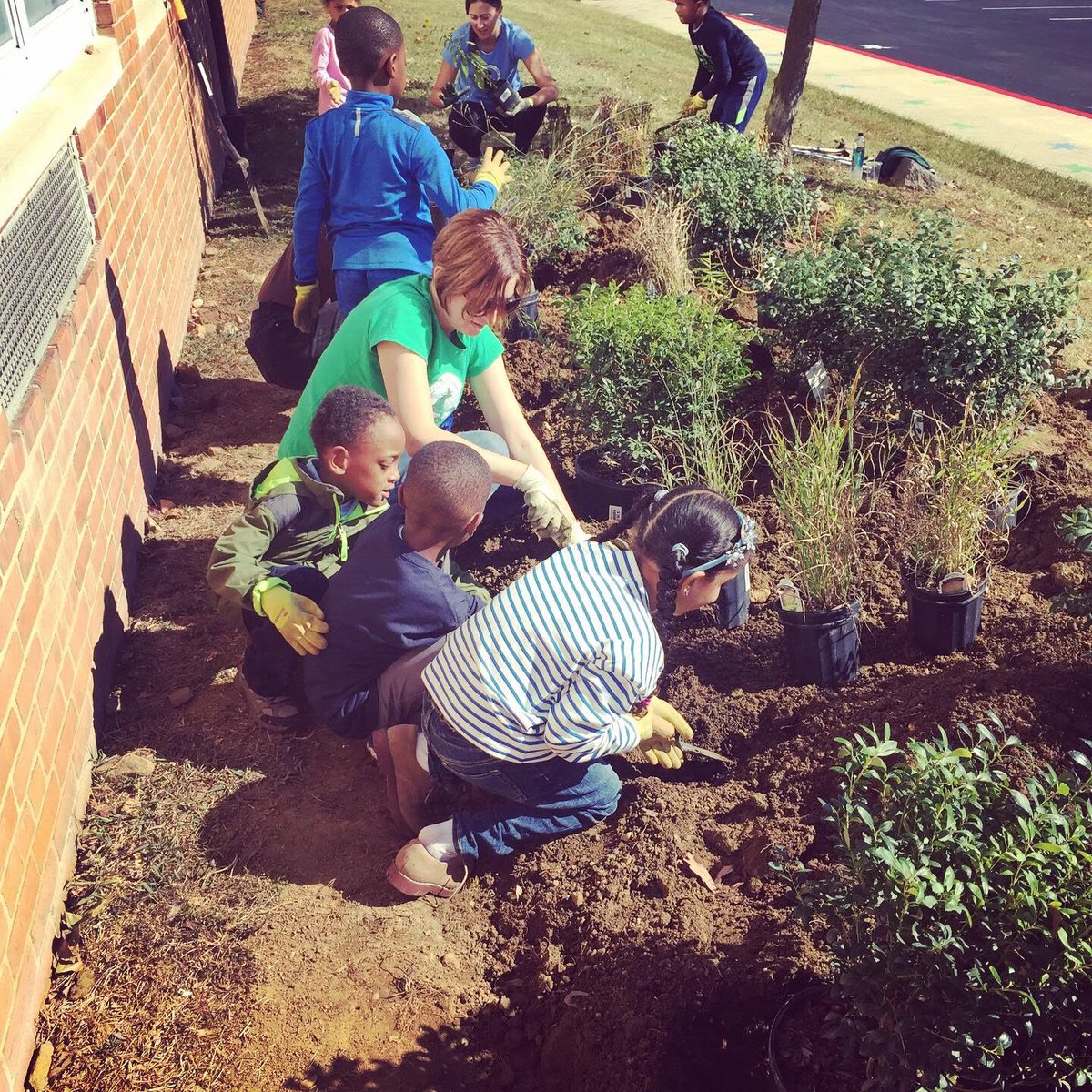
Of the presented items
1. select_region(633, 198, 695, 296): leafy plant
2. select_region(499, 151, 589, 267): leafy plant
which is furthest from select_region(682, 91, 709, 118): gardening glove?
select_region(633, 198, 695, 296): leafy plant

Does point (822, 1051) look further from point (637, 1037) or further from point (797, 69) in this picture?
point (797, 69)

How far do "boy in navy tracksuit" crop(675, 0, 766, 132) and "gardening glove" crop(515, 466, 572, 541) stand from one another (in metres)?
4.35

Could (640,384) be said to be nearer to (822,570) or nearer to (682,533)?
(822,570)

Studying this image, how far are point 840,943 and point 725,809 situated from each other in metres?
1.06

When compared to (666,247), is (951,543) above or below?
below

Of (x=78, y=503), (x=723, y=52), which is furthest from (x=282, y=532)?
(x=723, y=52)

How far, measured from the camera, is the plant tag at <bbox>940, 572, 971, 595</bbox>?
361cm

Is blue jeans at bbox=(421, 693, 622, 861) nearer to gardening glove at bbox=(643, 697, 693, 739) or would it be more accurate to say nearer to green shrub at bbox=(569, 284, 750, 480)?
gardening glove at bbox=(643, 697, 693, 739)

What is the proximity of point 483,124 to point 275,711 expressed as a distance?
520cm

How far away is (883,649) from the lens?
384 cm

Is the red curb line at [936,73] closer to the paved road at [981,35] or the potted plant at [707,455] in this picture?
the paved road at [981,35]

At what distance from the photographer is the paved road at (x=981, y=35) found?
13.7 m

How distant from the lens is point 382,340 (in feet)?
11.6

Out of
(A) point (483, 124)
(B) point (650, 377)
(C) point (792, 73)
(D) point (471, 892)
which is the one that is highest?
(C) point (792, 73)
